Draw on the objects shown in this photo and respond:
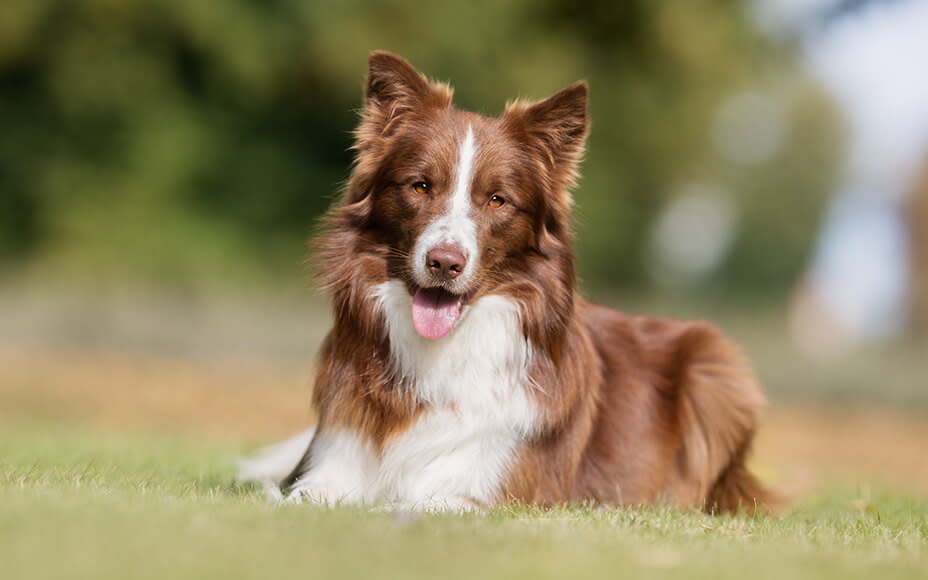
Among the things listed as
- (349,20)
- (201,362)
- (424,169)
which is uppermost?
(349,20)

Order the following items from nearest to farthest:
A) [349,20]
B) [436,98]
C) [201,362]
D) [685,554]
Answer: [685,554] → [436,98] → [201,362] → [349,20]

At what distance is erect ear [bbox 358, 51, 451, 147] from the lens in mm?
5301

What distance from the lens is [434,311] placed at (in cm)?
494

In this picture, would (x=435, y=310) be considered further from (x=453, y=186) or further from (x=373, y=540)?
(x=373, y=540)

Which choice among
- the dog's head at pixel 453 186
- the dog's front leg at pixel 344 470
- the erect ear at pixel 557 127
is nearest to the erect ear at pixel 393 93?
the dog's head at pixel 453 186

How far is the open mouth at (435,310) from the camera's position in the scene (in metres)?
4.92

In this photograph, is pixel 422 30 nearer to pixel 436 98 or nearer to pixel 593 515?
pixel 436 98

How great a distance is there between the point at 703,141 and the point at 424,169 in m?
20.4

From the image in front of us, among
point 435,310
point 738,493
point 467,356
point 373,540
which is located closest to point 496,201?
point 435,310

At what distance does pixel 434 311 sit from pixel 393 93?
1.21 metres

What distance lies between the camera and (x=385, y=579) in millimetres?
3252

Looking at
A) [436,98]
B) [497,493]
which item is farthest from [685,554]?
[436,98]

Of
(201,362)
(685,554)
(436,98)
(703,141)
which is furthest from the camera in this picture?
(703,141)

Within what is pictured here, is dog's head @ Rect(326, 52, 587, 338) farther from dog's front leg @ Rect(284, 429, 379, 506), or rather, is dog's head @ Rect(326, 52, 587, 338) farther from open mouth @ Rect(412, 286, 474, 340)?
dog's front leg @ Rect(284, 429, 379, 506)
